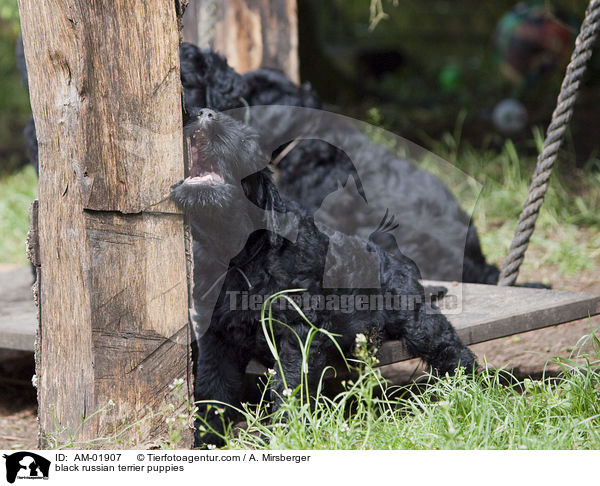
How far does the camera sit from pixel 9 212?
19.2ft

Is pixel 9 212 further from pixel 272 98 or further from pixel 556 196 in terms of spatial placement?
pixel 556 196

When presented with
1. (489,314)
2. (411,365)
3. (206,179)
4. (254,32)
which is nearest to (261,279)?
(206,179)

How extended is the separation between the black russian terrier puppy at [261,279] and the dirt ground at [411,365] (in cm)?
48

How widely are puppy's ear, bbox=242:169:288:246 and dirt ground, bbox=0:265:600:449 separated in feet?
3.48

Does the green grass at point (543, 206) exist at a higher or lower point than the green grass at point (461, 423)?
higher

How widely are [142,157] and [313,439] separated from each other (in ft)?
3.22

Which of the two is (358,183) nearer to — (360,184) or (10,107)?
(360,184)

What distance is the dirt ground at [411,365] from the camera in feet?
10.2

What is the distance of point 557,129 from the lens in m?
3.08

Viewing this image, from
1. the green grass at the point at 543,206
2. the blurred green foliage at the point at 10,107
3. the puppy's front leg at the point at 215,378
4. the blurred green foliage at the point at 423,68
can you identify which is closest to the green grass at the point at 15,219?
the blurred green foliage at the point at 10,107
